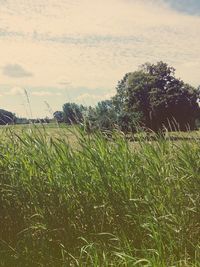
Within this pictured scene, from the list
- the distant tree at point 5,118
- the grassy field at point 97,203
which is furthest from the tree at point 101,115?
the distant tree at point 5,118

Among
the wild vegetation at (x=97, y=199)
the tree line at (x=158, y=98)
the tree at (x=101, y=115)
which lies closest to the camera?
the wild vegetation at (x=97, y=199)

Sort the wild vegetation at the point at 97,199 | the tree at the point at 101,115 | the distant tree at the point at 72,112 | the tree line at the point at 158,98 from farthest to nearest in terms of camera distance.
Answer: the tree line at the point at 158,98, the distant tree at the point at 72,112, the tree at the point at 101,115, the wild vegetation at the point at 97,199

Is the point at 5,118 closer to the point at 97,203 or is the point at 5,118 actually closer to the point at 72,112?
the point at 72,112

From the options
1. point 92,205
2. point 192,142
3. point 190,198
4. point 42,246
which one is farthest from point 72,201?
point 192,142

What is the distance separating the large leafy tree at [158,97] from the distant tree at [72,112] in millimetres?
32130

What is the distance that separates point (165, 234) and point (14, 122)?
10.0 feet

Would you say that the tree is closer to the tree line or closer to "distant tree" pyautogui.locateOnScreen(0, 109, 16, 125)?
"distant tree" pyautogui.locateOnScreen(0, 109, 16, 125)

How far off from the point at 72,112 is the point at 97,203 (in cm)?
206

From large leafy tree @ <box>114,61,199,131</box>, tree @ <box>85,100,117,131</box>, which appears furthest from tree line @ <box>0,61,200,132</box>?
tree @ <box>85,100,117,131</box>

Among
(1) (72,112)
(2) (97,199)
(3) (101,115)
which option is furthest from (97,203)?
(1) (72,112)

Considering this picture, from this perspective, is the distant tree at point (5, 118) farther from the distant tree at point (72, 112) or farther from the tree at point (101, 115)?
the tree at point (101, 115)

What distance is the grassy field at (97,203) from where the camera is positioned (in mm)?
4602

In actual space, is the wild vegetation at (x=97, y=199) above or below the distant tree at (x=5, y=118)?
below

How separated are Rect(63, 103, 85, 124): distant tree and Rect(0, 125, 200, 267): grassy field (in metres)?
0.70
